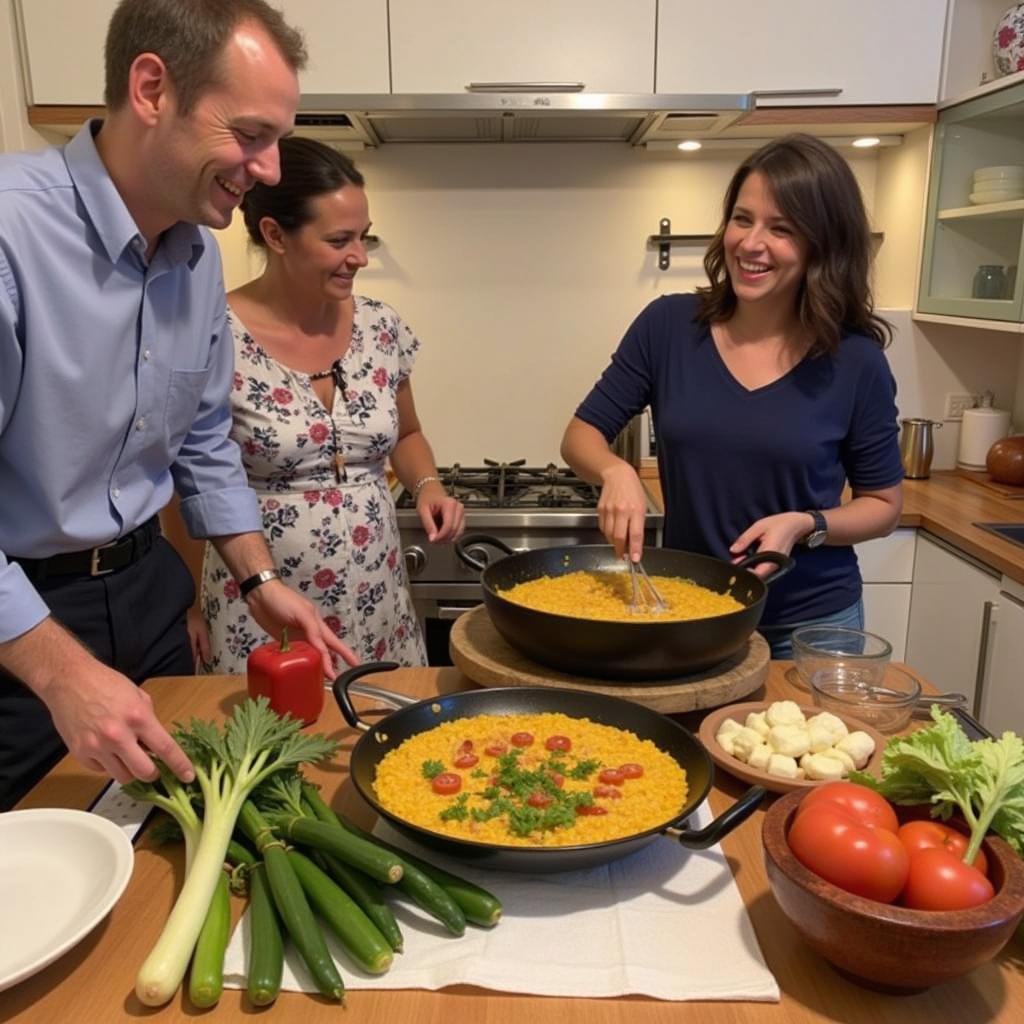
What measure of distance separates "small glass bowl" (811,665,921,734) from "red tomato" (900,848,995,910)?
17.1 inches

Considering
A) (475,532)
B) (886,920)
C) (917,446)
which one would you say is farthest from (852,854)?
(917,446)

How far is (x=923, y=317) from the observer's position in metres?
2.82

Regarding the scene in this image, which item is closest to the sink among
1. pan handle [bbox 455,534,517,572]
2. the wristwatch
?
the wristwatch

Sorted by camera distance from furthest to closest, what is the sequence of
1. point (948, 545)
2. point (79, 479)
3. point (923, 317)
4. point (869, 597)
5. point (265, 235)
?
point (923, 317), point (869, 597), point (948, 545), point (265, 235), point (79, 479)

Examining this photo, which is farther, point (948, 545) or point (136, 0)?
point (948, 545)

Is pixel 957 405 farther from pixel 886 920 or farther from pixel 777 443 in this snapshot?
pixel 886 920

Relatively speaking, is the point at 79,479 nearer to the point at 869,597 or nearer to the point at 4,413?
the point at 4,413

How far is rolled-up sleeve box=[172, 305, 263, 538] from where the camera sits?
1523 mm

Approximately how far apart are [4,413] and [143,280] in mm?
261

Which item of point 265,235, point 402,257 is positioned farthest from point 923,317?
point 265,235

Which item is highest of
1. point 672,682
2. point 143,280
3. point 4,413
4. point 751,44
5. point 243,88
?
point 751,44

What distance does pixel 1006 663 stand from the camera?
7.10 feet

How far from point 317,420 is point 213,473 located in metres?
0.39

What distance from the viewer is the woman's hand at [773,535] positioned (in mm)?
1528
